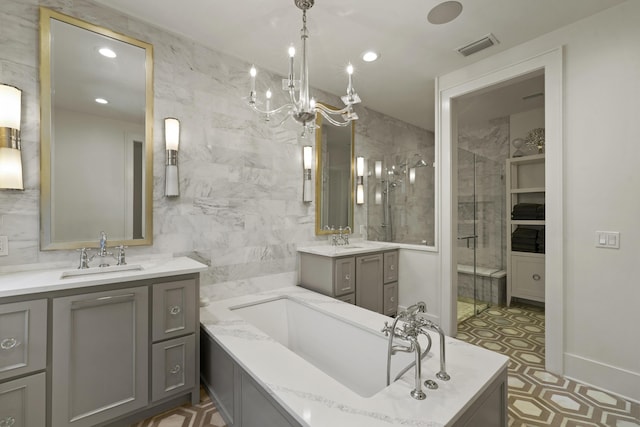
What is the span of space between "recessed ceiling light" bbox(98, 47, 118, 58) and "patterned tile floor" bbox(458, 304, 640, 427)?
365cm

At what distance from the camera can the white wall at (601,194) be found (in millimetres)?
1994

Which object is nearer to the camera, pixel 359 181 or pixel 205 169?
pixel 205 169

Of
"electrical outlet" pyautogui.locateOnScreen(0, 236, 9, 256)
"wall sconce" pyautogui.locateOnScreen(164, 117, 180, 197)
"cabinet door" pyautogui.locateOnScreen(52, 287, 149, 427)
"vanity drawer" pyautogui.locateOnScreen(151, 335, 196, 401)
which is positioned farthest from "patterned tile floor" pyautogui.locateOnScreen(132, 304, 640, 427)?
"wall sconce" pyautogui.locateOnScreen(164, 117, 180, 197)

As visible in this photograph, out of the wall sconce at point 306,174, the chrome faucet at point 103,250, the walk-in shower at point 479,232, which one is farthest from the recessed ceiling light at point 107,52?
the walk-in shower at point 479,232

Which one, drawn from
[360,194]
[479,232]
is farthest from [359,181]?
[479,232]

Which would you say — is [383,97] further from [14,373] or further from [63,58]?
[14,373]

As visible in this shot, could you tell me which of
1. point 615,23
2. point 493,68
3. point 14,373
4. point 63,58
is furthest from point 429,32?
point 14,373

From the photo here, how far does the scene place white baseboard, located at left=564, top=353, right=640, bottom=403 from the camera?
6.47 ft

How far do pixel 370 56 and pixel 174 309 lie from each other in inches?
105

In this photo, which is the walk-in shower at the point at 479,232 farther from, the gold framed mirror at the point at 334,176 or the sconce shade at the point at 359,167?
the gold framed mirror at the point at 334,176

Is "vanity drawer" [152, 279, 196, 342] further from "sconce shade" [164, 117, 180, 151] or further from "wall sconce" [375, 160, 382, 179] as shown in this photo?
"wall sconce" [375, 160, 382, 179]

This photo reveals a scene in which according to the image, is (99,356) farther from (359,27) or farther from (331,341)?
(359,27)

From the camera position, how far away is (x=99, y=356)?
159 cm

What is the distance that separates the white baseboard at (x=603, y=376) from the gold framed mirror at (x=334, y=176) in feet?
7.81
